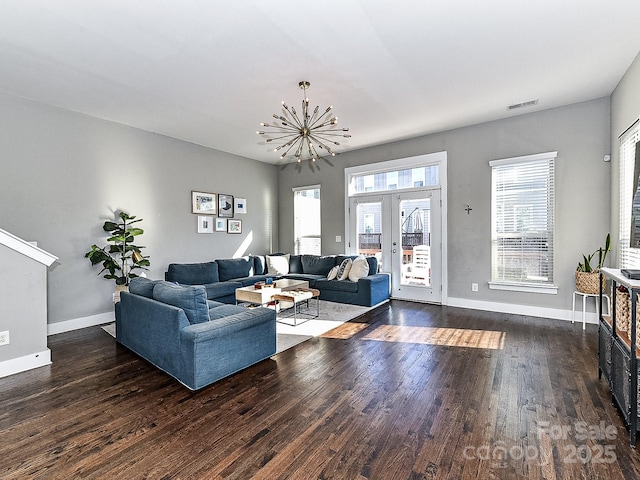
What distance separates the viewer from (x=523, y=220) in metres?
4.87

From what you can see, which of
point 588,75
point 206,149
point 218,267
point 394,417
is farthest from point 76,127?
point 588,75

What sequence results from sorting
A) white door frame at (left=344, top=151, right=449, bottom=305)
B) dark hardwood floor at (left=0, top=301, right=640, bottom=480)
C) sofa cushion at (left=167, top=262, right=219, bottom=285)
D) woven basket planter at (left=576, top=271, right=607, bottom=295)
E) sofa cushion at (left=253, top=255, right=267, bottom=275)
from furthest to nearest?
sofa cushion at (left=253, top=255, right=267, bottom=275)
white door frame at (left=344, top=151, right=449, bottom=305)
sofa cushion at (left=167, top=262, right=219, bottom=285)
woven basket planter at (left=576, top=271, right=607, bottom=295)
dark hardwood floor at (left=0, top=301, right=640, bottom=480)

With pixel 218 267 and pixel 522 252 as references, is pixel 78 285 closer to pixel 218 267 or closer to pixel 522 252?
pixel 218 267

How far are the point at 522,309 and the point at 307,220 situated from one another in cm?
462

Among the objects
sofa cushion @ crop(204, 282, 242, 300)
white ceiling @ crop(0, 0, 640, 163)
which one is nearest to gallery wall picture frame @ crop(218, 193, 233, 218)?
sofa cushion @ crop(204, 282, 242, 300)

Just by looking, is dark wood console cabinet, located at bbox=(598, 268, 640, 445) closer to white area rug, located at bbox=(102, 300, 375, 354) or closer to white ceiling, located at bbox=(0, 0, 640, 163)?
white ceiling, located at bbox=(0, 0, 640, 163)

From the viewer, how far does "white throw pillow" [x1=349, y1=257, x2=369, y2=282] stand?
18.6 ft

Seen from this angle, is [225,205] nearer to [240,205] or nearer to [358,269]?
[240,205]

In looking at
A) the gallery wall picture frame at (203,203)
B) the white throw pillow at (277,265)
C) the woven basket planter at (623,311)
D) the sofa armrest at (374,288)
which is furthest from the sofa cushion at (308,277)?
the woven basket planter at (623,311)

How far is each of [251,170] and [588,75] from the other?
5873mm

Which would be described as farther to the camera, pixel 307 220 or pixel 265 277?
pixel 307 220

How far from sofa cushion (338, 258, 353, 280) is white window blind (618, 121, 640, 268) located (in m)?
3.69

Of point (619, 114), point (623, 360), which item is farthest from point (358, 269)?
point (619, 114)

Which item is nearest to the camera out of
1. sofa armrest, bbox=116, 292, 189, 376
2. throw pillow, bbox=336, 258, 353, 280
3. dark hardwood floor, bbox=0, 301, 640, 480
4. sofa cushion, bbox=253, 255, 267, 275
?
dark hardwood floor, bbox=0, 301, 640, 480
